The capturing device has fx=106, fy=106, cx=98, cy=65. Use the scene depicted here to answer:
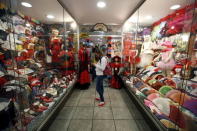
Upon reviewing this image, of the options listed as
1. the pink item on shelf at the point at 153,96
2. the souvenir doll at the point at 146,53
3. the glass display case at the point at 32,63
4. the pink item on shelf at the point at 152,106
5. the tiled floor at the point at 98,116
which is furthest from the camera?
the souvenir doll at the point at 146,53

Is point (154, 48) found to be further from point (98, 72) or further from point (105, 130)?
point (105, 130)

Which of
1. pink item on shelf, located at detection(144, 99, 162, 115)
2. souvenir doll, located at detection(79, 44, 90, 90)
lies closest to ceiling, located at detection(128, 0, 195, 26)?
pink item on shelf, located at detection(144, 99, 162, 115)

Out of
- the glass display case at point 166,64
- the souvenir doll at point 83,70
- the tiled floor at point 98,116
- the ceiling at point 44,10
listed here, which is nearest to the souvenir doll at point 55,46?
the ceiling at point 44,10

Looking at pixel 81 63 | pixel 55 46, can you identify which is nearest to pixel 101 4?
pixel 55 46

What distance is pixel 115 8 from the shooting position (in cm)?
322

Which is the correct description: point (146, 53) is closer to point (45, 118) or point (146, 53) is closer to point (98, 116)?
point (98, 116)

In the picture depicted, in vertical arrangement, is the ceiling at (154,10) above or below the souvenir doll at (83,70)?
above

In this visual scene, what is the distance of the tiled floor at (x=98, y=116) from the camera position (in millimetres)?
2033

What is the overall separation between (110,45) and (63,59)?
2.46 m

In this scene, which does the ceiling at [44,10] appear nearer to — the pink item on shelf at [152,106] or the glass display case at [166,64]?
the glass display case at [166,64]

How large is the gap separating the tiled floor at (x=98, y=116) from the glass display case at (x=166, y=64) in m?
0.33

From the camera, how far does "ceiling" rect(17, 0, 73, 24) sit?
5.77 feet

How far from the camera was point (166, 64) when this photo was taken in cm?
220

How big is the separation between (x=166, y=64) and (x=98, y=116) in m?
1.84
